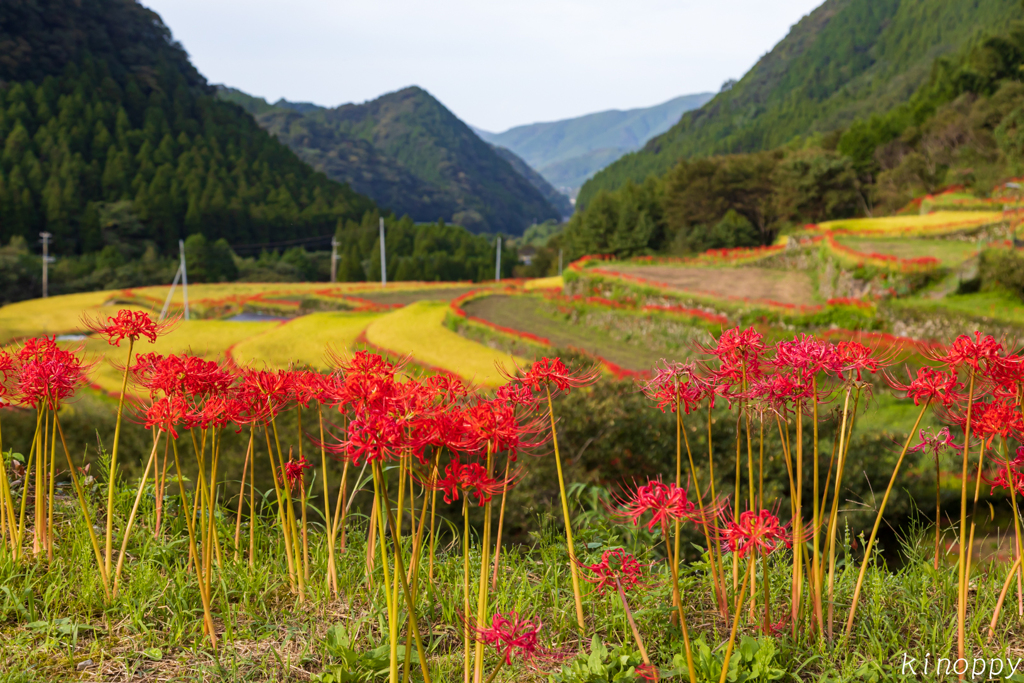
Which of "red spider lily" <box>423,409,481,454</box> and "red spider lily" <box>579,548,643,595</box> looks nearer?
"red spider lily" <box>423,409,481,454</box>

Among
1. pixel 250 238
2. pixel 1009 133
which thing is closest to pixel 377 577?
pixel 1009 133

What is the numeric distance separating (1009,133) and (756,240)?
17315 millimetres

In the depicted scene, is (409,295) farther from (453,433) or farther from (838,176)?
(453,433)

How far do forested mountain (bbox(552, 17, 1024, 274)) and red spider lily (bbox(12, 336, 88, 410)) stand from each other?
46.9 m

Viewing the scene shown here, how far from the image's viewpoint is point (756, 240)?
51.3 metres

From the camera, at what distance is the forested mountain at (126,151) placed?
224 ft

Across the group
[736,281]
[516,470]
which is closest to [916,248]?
[736,281]

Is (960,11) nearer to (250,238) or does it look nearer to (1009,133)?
(1009,133)

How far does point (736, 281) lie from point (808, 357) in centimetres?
2562

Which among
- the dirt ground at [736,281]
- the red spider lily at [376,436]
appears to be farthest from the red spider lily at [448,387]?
the dirt ground at [736,281]

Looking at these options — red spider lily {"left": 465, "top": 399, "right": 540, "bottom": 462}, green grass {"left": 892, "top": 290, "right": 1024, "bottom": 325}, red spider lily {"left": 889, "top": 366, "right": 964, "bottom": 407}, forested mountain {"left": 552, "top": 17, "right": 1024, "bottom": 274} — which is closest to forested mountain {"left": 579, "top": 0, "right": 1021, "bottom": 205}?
forested mountain {"left": 552, "top": 17, "right": 1024, "bottom": 274}

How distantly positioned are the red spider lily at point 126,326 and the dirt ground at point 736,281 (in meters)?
19.9

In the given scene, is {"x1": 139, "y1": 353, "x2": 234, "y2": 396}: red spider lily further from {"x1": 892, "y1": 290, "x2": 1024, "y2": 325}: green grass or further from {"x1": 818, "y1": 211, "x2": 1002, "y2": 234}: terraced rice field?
{"x1": 818, "y1": 211, "x2": 1002, "y2": 234}: terraced rice field

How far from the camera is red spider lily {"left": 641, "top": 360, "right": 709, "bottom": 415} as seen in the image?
2.12m
